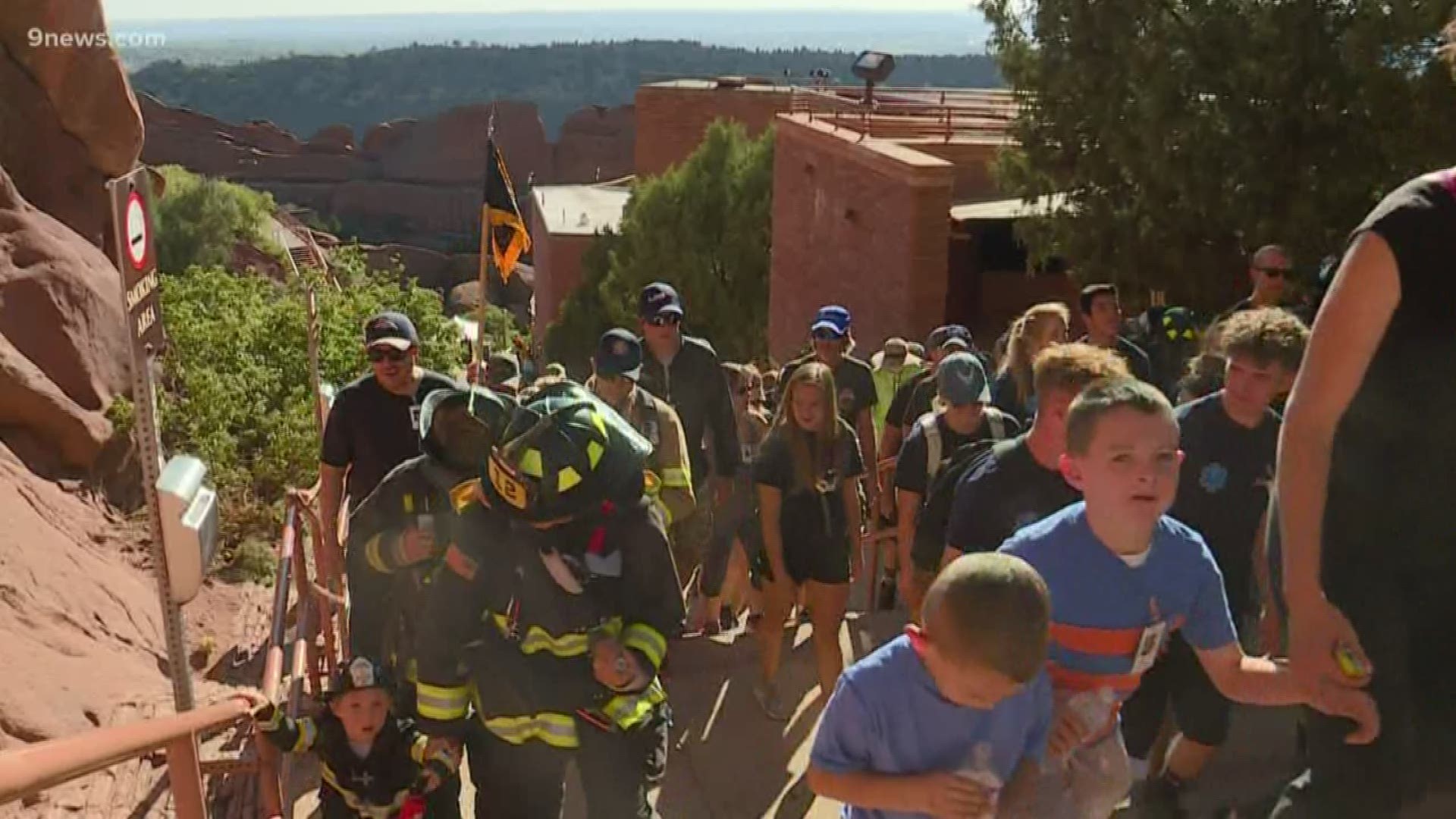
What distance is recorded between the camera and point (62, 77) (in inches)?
665

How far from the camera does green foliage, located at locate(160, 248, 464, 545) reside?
13977mm

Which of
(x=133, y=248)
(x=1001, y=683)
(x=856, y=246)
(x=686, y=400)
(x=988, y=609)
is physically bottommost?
(x=856, y=246)

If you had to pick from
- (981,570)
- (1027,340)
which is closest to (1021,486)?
(981,570)

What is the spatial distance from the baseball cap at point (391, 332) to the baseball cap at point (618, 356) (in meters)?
0.80

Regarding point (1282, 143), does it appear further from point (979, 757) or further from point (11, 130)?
point (11, 130)

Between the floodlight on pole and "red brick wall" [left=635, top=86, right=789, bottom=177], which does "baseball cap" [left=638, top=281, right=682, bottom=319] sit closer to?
the floodlight on pole

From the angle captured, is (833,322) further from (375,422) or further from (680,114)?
(680,114)

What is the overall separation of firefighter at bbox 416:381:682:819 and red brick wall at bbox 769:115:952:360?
1510 cm

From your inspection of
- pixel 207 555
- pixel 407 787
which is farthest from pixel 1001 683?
pixel 407 787

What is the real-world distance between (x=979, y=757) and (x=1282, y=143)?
10814 millimetres

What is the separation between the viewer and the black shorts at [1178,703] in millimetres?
4195

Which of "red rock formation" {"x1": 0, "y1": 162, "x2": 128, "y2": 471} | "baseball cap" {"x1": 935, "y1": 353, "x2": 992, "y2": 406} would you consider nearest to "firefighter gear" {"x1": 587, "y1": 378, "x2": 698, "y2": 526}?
"baseball cap" {"x1": 935, "y1": 353, "x2": 992, "y2": 406}

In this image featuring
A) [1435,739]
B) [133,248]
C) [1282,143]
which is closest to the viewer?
[1435,739]

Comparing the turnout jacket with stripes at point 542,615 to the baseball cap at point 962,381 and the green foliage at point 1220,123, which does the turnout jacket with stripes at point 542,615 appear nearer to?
the baseball cap at point 962,381
